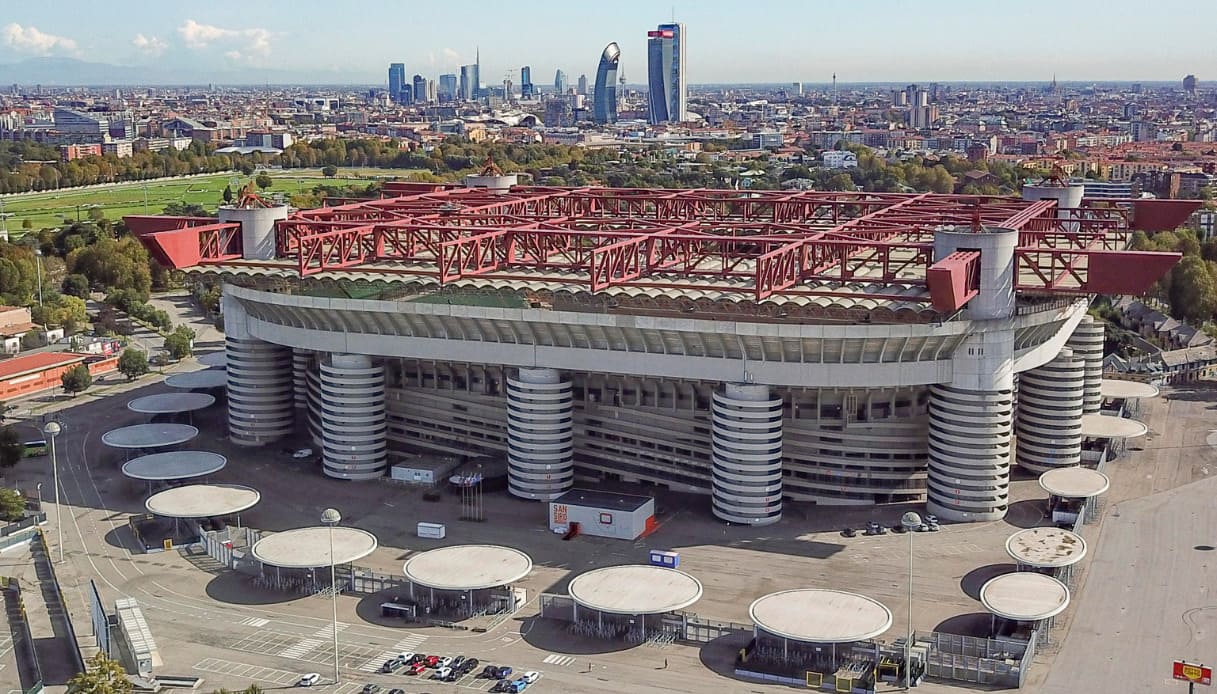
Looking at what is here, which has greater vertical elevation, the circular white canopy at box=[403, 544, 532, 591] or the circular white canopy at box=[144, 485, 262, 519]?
the circular white canopy at box=[403, 544, 532, 591]

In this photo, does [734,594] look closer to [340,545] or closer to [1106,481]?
[340,545]

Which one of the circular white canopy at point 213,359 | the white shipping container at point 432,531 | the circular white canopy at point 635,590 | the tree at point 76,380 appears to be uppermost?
the circular white canopy at point 213,359

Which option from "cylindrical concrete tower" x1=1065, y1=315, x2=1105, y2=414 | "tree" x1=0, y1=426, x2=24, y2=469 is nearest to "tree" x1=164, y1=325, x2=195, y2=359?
"tree" x1=0, y1=426, x2=24, y2=469

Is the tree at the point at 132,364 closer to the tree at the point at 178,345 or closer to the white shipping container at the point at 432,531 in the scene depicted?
the tree at the point at 178,345

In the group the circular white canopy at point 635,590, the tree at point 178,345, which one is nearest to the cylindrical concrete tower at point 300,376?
the tree at point 178,345

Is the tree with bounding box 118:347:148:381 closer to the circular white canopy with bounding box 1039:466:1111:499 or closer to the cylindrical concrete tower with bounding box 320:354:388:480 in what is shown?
the cylindrical concrete tower with bounding box 320:354:388:480

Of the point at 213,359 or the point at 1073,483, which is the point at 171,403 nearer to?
the point at 213,359

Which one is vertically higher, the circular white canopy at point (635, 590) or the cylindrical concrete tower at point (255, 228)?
the cylindrical concrete tower at point (255, 228)
